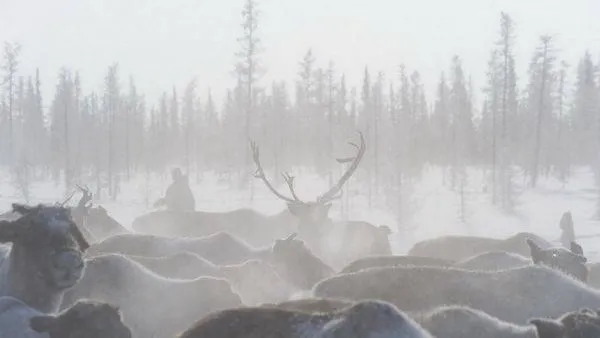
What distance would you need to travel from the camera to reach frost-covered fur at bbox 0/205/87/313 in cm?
567

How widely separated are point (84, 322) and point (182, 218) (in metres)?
14.4

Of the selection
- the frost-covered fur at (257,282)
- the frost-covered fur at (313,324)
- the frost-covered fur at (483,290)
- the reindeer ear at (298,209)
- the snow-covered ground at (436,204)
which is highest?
the frost-covered fur at (313,324)

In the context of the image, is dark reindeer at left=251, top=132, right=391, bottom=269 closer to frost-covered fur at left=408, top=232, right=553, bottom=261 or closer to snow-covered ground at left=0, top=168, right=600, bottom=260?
frost-covered fur at left=408, top=232, right=553, bottom=261

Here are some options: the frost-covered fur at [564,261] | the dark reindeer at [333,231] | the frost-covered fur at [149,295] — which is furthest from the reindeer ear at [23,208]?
the dark reindeer at [333,231]

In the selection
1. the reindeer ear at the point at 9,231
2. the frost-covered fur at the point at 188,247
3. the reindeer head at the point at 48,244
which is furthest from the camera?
the frost-covered fur at the point at 188,247

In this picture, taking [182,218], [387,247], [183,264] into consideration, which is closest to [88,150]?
[182,218]

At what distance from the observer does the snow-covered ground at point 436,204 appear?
32984mm

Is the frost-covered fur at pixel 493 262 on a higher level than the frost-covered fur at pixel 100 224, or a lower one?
higher

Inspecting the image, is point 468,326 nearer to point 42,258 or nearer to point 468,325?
point 468,325

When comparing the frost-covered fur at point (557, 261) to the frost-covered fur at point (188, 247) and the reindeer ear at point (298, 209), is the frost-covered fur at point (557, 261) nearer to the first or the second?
the frost-covered fur at point (188, 247)

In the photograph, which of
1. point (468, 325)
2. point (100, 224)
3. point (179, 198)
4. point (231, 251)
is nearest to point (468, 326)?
point (468, 325)

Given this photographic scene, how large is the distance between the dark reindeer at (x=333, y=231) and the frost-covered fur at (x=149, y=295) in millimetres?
5882

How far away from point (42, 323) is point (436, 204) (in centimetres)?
3847

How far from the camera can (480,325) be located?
506cm
